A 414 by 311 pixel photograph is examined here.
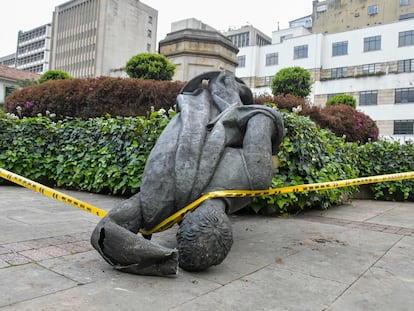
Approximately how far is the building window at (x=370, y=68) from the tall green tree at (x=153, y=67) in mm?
33768

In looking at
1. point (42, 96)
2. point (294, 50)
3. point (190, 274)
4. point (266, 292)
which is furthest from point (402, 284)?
point (294, 50)

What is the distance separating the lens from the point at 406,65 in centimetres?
3678

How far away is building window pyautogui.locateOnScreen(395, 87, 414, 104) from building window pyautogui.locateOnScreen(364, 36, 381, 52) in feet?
18.9

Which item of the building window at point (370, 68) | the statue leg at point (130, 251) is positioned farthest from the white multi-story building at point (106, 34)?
the statue leg at point (130, 251)

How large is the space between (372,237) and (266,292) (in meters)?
2.25

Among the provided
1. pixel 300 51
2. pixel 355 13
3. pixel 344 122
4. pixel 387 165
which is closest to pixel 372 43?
pixel 300 51

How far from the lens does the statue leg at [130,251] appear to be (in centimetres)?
225

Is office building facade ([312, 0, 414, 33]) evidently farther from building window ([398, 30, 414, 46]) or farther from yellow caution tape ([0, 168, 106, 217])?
yellow caution tape ([0, 168, 106, 217])

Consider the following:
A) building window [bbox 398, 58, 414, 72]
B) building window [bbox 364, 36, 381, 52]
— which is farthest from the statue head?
building window [bbox 364, 36, 381, 52]

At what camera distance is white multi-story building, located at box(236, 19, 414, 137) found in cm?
3612

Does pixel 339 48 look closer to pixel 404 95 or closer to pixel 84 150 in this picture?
pixel 404 95

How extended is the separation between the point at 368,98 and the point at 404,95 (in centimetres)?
331

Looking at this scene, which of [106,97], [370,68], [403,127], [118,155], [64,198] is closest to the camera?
[64,198]

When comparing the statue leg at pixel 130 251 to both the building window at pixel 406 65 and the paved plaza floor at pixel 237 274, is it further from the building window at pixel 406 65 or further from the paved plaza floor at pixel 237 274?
the building window at pixel 406 65
